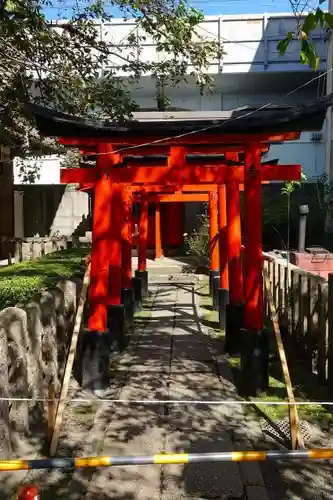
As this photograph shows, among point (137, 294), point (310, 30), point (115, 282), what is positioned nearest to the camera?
point (310, 30)

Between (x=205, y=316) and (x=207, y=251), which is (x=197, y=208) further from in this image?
(x=205, y=316)

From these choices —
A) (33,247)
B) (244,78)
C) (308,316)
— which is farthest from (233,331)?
(244,78)

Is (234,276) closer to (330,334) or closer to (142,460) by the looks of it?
(330,334)

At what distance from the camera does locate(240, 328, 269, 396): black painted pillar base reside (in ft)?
18.1

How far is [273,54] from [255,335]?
1770 cm

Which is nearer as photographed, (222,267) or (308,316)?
(308,316)

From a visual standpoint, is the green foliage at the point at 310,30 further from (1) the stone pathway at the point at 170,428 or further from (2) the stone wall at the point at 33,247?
(2) the stone wall at the point at 33,247

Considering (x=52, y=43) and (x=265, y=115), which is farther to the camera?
(x=52, y=43)

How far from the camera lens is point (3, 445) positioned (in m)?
3.54

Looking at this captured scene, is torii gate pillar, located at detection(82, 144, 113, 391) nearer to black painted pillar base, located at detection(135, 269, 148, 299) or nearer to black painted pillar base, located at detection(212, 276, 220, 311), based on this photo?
black painted pillar base, located at detection(212, 276, 220, 311)

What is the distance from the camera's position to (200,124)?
567cm

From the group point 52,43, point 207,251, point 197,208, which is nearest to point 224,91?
point 197,208

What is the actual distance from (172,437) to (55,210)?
18590 mm

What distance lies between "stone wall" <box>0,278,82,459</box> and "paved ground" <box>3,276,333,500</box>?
0.94 ft
